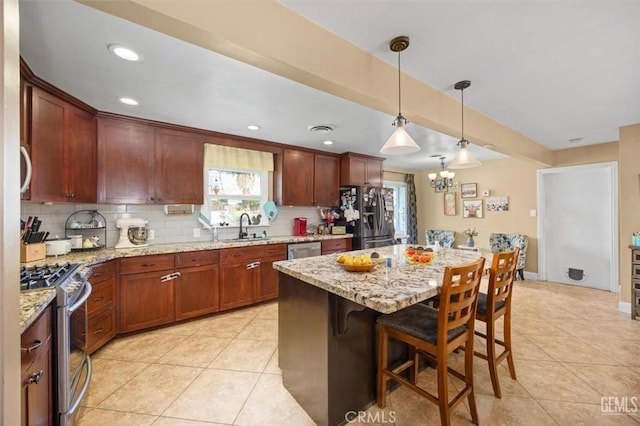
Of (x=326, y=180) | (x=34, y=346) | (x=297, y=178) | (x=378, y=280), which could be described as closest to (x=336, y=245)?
(x=326, y=180)

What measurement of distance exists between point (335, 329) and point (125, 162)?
2905 mm

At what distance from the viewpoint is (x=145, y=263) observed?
2740mm

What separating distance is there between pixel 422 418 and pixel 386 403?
0.23 meters

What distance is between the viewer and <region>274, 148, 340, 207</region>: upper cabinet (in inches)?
161

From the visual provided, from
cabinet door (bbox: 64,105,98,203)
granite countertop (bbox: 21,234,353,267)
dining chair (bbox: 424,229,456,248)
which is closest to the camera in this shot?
granite countertop (bbox: 21,234,353,267)

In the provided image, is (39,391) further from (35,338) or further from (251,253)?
(251,253)

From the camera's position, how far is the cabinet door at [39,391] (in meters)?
1.05

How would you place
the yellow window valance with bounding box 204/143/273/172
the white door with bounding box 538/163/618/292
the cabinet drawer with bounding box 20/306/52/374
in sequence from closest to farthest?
the cabinet drawer with bounding box 20/306/52/374, the yellow window valance with bounding box 204/143/273/172, the white door with bounding box 538/163/618/292

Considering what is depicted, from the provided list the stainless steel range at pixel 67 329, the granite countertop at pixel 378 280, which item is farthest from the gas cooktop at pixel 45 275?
the granite countertop at pixel 378 280

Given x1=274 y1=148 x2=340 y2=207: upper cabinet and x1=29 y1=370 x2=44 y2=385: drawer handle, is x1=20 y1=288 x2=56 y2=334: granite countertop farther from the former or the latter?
x1=274 y1=148 x2=340 y2=207: upper cabinet

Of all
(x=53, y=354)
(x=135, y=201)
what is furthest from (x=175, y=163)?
(x=53, y=354)

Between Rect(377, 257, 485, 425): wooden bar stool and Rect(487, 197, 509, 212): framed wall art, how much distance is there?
4.60 metres

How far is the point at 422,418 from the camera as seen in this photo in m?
1.65

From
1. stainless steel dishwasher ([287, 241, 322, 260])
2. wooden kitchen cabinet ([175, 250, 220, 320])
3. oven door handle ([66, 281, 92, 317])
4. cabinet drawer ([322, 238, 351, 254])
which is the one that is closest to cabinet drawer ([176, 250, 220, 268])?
wooden kitchen cabinet ([175, 250, 220, 320])
